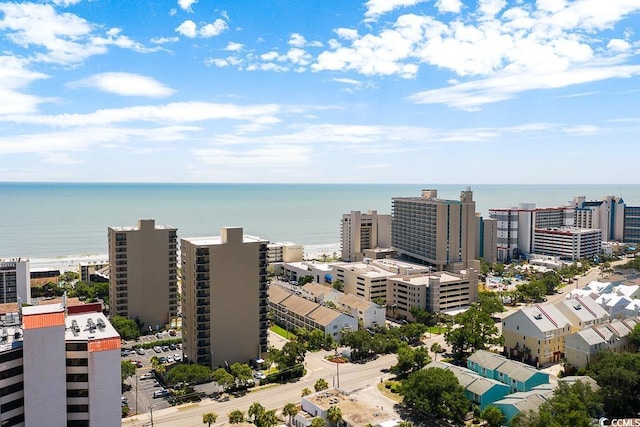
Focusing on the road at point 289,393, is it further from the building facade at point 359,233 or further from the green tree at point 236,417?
the building facade at point 359,233

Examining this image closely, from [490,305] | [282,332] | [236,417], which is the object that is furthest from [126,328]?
[490,305]

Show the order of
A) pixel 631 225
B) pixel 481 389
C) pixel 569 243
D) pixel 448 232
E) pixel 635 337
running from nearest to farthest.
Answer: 1. pixel 481 389
2. pixel 635 337
3. pixel 448 232
4. pixel 569 243
5. pixel 631 225

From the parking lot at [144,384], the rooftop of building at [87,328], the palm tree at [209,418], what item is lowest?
the parking lot at [144,384]

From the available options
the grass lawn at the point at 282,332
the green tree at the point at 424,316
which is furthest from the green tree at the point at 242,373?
the green tree at the point at 424,316

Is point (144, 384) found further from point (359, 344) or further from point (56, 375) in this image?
point (359, 344)

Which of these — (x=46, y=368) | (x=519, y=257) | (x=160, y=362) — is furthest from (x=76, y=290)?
(x=519, y=257)
